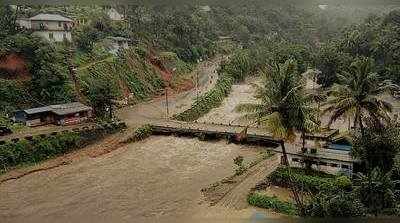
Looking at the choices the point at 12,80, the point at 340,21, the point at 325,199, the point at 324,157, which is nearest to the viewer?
the point at 325,199

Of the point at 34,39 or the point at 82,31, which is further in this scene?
the point at 82,31

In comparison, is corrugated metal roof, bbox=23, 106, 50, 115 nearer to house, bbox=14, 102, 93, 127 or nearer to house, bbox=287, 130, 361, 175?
house, bbox=14, 102, 93, 127

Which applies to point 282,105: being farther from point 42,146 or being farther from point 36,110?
point 36,110

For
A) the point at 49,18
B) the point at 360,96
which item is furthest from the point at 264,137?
the point at 49,18

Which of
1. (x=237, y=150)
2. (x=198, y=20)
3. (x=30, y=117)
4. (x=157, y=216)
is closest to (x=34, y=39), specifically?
(x=30, y=117)

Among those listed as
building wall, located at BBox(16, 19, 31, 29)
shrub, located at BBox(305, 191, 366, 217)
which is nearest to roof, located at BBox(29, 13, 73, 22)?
building wall, located at BBox(16, 19, 31, 29)

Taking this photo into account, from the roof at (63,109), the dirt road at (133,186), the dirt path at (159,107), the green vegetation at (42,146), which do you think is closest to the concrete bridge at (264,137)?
the dirt road at (133,186)

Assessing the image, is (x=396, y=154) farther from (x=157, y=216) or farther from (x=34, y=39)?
(x=34, y=39)
